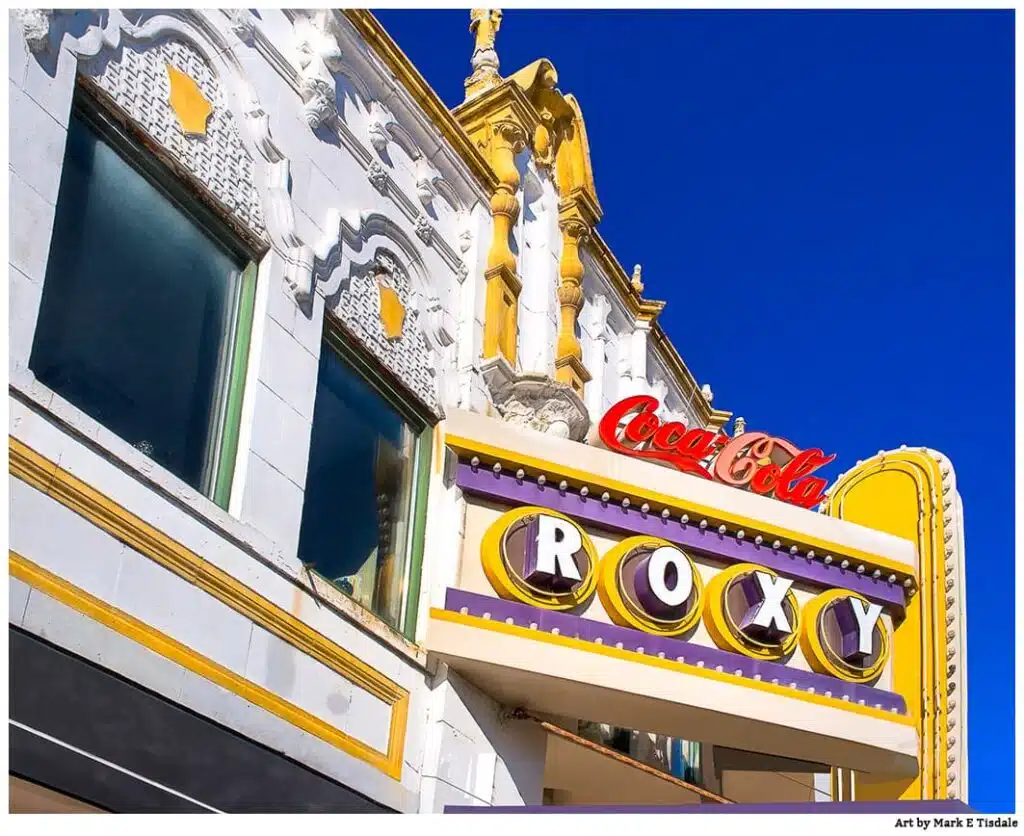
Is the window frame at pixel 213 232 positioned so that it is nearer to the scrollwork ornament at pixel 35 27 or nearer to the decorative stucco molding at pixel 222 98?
the decorative stucco molding at pixel 222 98

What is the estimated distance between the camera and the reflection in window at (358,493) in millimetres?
12094

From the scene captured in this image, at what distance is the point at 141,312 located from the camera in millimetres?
10531

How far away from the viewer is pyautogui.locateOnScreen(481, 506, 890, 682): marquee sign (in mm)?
12891

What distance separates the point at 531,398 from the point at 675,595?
8.49ft

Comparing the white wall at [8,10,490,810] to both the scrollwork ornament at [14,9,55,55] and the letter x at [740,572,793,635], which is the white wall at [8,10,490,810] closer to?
the scrollwork ornament at [14,9,55,55]

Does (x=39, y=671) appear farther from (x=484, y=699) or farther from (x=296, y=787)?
(x=484, y=699)

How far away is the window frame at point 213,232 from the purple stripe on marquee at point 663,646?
2612 millimetres

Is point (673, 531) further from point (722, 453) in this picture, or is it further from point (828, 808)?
point (828, 808)

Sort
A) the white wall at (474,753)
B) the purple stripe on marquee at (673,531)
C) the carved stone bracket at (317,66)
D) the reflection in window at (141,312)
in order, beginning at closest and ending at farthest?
the reflection in window at (141,312) → the white wall at (474,753) → the carved stone bracket at (317,66) → the purple stripe on marquee at (673,531)

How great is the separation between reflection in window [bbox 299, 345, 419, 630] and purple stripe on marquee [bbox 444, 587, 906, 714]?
63 cm

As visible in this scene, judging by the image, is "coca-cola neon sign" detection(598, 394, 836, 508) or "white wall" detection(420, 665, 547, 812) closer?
"white wall" detection(420, 665, 547, 812)

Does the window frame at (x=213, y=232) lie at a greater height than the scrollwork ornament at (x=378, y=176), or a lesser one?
lesser

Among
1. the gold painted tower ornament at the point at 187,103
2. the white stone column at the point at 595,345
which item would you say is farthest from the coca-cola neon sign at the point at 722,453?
the gold painted tower ornament at the point at 187,103

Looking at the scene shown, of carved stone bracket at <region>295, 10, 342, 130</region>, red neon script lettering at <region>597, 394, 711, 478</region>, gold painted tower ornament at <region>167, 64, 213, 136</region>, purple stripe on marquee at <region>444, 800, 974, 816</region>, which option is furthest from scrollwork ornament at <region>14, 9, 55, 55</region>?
red neon script lettering at <region>597, 394, 711, 478</region>
